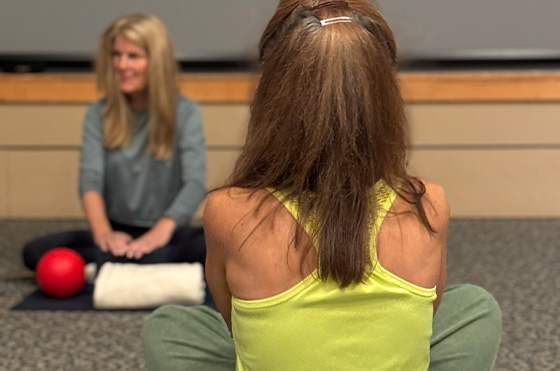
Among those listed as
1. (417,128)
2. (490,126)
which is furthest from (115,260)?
(490,126)

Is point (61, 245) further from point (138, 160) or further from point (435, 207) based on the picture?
point (435, 207)

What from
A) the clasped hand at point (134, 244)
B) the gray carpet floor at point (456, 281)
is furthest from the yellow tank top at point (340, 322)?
the clasped hand at point (134, 244)

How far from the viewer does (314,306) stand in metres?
1.03

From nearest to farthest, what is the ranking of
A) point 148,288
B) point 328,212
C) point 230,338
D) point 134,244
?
point 328,212 < point 230,338 < point 148,288 < point 134,244

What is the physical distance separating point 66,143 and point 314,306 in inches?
88.1

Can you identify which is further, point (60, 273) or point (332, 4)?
point (60, 273)

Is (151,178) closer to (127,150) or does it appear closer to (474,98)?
(127,150)

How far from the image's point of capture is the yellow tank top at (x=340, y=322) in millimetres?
1022

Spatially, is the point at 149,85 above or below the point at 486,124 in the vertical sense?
above

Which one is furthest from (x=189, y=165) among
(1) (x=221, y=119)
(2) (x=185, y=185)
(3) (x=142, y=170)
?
(1) (x=221, y=119)

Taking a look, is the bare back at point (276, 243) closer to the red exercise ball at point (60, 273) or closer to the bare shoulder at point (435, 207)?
the bare shoulder at point (435, 207)

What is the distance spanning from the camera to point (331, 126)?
40.4 inches

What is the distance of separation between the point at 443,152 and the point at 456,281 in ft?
2.73

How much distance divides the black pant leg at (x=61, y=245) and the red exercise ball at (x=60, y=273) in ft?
0.43
